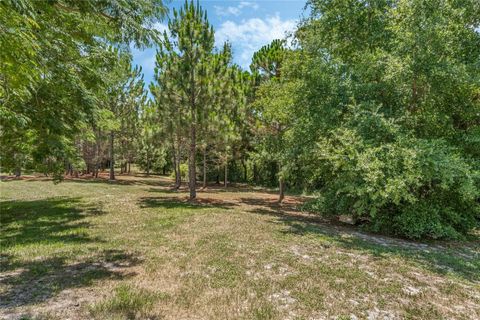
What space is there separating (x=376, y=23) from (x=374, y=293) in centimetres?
1065

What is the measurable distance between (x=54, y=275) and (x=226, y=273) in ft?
9.89

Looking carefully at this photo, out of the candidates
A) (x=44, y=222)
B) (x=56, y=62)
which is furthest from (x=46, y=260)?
(x=44, y=222)

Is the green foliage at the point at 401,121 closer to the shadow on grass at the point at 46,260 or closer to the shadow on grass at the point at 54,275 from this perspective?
the shadow on grass at the point at 54,275

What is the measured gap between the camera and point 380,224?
9.50 m

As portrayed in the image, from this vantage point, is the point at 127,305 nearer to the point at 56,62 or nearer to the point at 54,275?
the point at 54,275

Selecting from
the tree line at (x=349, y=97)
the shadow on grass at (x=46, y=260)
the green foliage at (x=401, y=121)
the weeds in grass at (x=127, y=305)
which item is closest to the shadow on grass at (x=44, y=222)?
the shadow on grass at (x=46, y=260)

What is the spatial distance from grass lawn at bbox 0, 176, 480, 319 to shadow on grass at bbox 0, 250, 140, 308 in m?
0.02

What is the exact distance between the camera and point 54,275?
4988mm

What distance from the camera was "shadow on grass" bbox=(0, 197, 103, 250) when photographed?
301 inches

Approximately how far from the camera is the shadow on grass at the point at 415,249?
605cm

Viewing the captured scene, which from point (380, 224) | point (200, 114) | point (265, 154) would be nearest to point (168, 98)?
point (200, 114)

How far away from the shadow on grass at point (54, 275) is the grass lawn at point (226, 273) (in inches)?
0.7

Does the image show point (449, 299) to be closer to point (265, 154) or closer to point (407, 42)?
point (407, 42)

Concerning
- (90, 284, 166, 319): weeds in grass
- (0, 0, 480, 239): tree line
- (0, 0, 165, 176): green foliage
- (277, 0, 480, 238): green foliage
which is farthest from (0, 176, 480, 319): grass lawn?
(0, 0, 165, 176): green foliage
